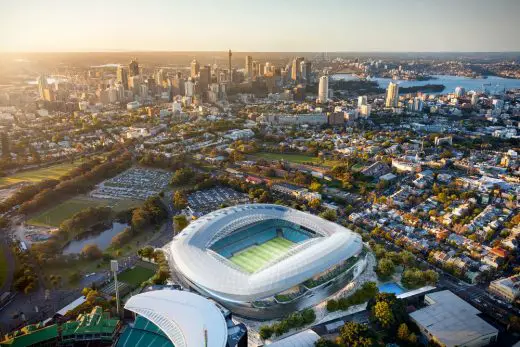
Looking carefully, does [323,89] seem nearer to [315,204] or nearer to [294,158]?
[294,158]

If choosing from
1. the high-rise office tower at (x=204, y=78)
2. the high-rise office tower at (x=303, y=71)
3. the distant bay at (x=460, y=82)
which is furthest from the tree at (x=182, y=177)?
the distant bay at (x=460, y=82)

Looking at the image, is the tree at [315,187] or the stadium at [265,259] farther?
the tree at [315,187]

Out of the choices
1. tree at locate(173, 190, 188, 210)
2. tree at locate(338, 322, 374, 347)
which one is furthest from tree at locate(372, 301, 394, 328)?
tree at locate(173, 190, 188, 210)

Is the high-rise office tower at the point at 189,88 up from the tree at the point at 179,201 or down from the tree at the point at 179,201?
up

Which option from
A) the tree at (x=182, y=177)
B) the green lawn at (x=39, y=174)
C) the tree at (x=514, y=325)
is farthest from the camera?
the green lawn at (x=39, y=174)

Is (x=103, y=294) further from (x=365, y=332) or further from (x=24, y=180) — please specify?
(x=24, y=180)

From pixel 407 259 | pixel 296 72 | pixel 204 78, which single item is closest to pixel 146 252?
pixel 407 259

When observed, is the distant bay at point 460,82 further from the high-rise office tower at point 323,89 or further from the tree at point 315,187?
the tree at point 315,187

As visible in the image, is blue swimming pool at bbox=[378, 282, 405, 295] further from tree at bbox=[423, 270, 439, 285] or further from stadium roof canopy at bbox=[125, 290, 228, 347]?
stadium roof canopy at bbox=[125, 290, 228, 347]
